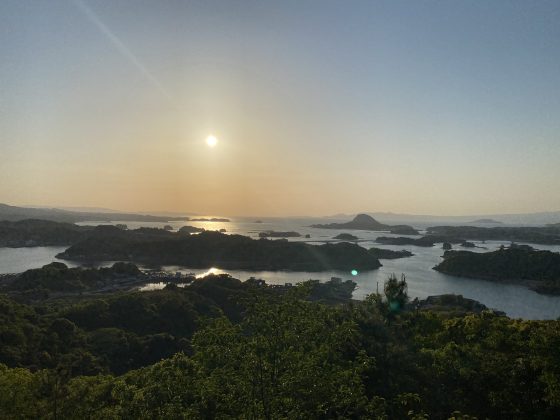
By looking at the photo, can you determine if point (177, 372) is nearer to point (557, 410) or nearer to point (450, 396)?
point (450, 396)

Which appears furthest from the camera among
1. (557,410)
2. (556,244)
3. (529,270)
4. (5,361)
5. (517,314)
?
(556,244)

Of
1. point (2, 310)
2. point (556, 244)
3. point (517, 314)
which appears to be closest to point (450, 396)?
point (2, 310)

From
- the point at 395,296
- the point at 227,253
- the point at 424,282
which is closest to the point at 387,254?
the point at 424,282

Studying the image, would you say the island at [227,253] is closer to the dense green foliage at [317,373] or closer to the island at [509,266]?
the island at [509,266]

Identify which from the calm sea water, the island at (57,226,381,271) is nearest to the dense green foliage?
the calm sea water

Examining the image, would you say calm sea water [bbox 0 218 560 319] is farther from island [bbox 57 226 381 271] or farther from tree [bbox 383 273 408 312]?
tree [bbox 383 273 408 312]
